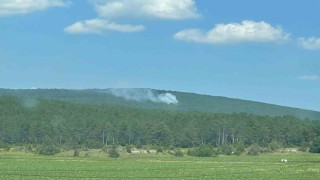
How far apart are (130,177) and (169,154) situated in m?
48.0

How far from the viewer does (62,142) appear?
117125mm

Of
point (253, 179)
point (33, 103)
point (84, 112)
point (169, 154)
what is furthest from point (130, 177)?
point (33, 103)

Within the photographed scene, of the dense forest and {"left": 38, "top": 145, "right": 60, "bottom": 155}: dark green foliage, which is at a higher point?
the dense forest

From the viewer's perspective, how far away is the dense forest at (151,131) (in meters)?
118

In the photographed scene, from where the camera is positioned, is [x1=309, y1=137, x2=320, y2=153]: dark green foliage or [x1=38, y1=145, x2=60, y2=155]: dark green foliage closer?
[x1=38, y1=145, x2=60, y2=155]: dark green foliage

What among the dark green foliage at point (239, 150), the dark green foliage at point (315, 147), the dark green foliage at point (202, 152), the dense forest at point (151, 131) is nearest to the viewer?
the dark green foliage at point (202, 152)

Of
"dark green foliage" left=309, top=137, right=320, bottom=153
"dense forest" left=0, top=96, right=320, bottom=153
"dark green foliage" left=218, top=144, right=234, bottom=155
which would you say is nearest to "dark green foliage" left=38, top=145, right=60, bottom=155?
"dense forest" left=0, top=96, right=320, bottom=153

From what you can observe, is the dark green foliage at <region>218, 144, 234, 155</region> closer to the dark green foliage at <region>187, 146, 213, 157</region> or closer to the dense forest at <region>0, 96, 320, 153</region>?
the dark green foliage at <region>187, 146, 213, 157</region>

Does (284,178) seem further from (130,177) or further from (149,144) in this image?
(149,144)

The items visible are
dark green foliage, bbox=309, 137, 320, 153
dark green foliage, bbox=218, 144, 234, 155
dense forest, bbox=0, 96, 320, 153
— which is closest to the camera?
dark green foliage, bbox=218, 144, 234, 155

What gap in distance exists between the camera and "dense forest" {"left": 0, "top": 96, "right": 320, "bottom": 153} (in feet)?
387

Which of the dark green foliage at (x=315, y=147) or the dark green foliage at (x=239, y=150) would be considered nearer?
the dark green foliage at (x=239, y=150)

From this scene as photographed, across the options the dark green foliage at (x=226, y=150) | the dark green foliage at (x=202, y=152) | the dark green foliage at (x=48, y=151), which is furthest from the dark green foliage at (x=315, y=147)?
the dark green foliage at (x=48, y=151)

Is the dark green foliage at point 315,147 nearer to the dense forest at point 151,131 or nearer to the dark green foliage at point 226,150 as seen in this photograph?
the dense forest at point 151,131
